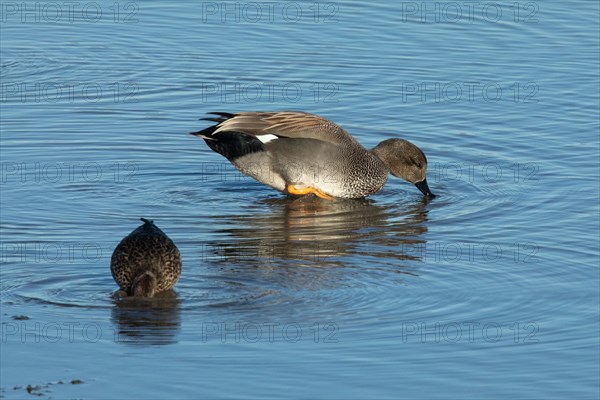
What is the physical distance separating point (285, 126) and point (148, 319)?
381cm

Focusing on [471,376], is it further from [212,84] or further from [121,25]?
[121,25]

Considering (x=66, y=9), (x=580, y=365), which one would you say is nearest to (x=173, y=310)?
(x=580, y=365)

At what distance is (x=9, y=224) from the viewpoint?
10.5m

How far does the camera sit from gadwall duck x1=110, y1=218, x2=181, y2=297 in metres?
8.57

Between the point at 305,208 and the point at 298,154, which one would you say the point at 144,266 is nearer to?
the point at 305,208

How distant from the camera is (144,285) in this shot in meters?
8.56

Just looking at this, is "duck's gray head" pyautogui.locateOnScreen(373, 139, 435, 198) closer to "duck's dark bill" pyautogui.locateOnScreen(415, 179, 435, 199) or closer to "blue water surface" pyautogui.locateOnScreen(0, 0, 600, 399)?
"duck's dark bill" pyautogui.locateOnScreen(415, 179, 435, 199)

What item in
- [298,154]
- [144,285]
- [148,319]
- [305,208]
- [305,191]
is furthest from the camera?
[305,191]

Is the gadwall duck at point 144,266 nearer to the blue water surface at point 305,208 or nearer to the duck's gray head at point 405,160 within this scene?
the blue water surface at point 305,208

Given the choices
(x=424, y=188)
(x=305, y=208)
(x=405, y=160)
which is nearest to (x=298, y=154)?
(x=305, y=208)

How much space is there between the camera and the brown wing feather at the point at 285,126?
38.4ft

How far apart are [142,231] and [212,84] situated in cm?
611

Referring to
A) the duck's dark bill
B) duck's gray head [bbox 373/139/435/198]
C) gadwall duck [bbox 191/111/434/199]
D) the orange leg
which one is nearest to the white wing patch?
gadwall duck [bbox 191/111/434/199]

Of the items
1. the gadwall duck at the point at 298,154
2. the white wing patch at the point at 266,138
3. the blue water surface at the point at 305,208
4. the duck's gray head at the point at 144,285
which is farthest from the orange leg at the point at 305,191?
the duck's gray head at the point at 144,285
